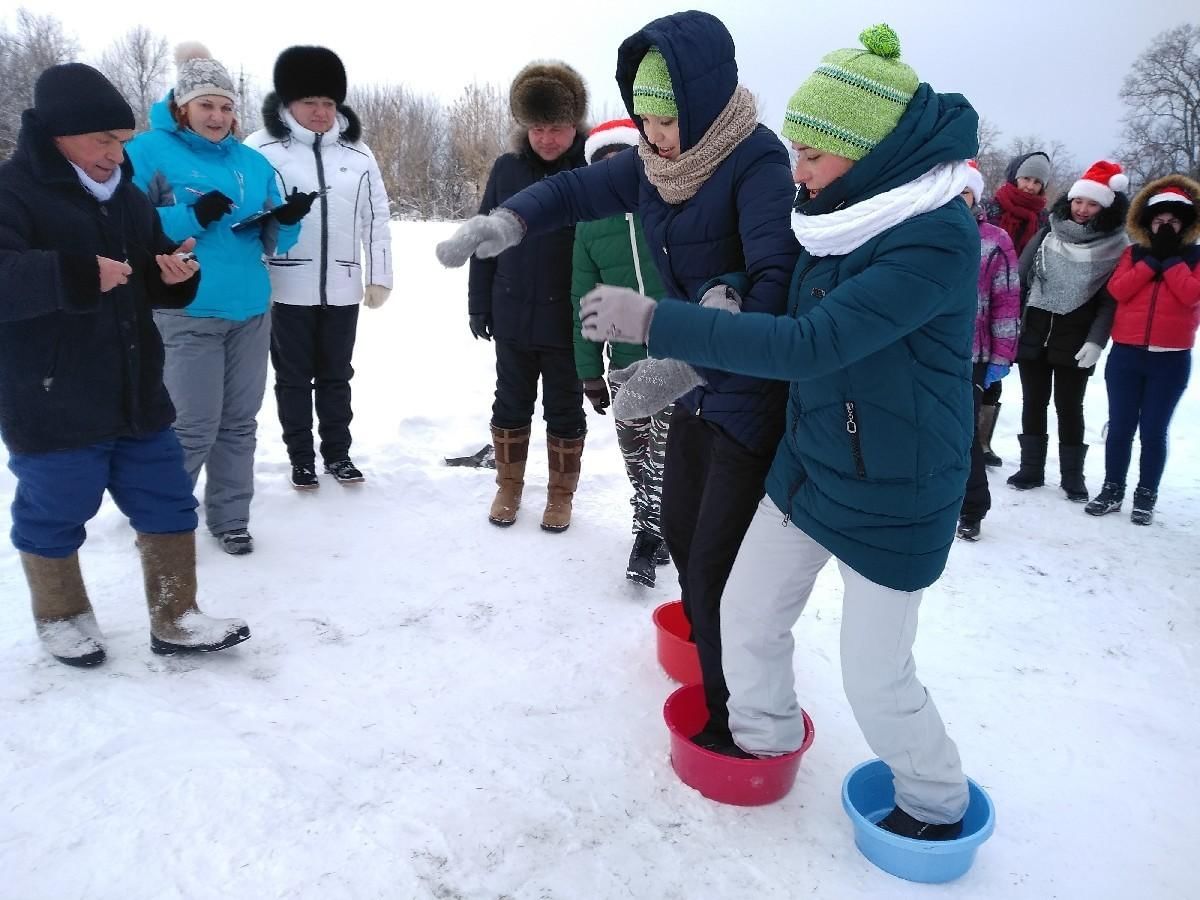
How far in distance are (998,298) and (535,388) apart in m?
2.66

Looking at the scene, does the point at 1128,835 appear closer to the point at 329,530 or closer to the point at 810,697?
the point at 810,697

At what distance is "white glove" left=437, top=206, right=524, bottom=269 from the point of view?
2.46 meters

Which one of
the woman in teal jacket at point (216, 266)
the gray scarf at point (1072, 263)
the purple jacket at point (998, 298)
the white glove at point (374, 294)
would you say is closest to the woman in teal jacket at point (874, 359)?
the woman in teal jacket at point (216, 266)

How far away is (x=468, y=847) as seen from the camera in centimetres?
210

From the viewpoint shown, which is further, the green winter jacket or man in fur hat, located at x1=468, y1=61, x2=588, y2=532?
man in fur hat, located at x1=468, y1=61, x2=588, y2=532

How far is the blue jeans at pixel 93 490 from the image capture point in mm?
2586

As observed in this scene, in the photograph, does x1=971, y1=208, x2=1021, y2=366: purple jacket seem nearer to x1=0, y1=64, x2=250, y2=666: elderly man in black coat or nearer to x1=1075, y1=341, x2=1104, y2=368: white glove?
x1=1075, y1=341, x2=1104, y2=368: white glove

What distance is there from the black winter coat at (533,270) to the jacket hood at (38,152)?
6.41 ft

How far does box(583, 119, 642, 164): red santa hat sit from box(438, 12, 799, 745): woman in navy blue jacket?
1.11m

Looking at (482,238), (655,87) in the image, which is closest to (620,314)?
(655,87)

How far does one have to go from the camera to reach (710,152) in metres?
2.17

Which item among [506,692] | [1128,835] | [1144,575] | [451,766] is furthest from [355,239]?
[1144,575]

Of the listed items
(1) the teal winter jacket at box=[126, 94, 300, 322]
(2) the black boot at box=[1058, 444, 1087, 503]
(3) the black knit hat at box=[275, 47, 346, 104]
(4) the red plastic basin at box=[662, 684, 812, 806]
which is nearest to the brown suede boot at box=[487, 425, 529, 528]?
(1) the teal winter jacket at box=[126, 94, 300, 322]

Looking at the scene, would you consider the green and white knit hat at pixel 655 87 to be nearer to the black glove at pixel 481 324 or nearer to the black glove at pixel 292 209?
the black glove at pixel 292 209
